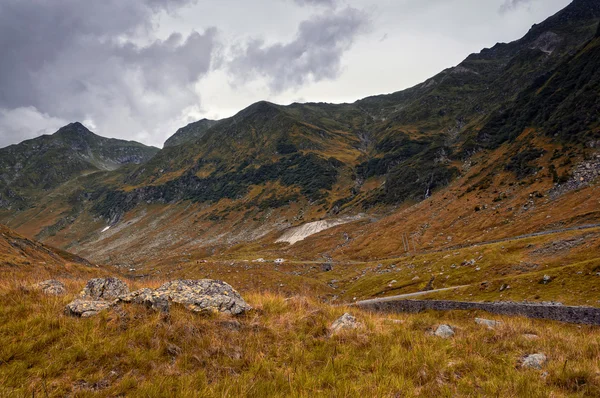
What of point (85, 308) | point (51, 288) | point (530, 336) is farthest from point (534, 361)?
point (51, 288)

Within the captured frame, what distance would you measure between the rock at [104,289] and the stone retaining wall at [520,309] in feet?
35.1

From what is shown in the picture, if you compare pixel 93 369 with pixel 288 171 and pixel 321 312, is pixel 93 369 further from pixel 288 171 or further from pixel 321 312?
pixel 288 171

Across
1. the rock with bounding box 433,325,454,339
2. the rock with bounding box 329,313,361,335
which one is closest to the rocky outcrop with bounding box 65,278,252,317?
the rock with bounding box 329,313,361,335

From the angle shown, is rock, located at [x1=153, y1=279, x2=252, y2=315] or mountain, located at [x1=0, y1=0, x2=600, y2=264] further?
mountain, located at [x1=0, y1=0, x2=600, y2=264]

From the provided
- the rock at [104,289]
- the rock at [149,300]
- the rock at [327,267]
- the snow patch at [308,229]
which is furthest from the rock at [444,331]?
the snow patch at [308,229]

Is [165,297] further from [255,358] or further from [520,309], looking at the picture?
[520,309]

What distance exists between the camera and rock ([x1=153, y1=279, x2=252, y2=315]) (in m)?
8.03

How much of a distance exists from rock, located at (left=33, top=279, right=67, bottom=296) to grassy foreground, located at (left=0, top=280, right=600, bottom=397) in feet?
1.37

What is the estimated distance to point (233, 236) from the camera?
13950 cm

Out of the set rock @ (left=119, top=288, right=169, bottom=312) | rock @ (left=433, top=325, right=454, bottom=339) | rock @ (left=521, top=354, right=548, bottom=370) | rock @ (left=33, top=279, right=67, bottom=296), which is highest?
rock @ (left=33, top=279, right=67, bottom=296)

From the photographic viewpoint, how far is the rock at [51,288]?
8.18m

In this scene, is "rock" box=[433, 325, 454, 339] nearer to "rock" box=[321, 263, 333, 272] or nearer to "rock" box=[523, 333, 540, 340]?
"rock" box=[523, 333, 540, 340]

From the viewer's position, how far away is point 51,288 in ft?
28.0

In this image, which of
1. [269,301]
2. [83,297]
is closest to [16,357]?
[83,297]
